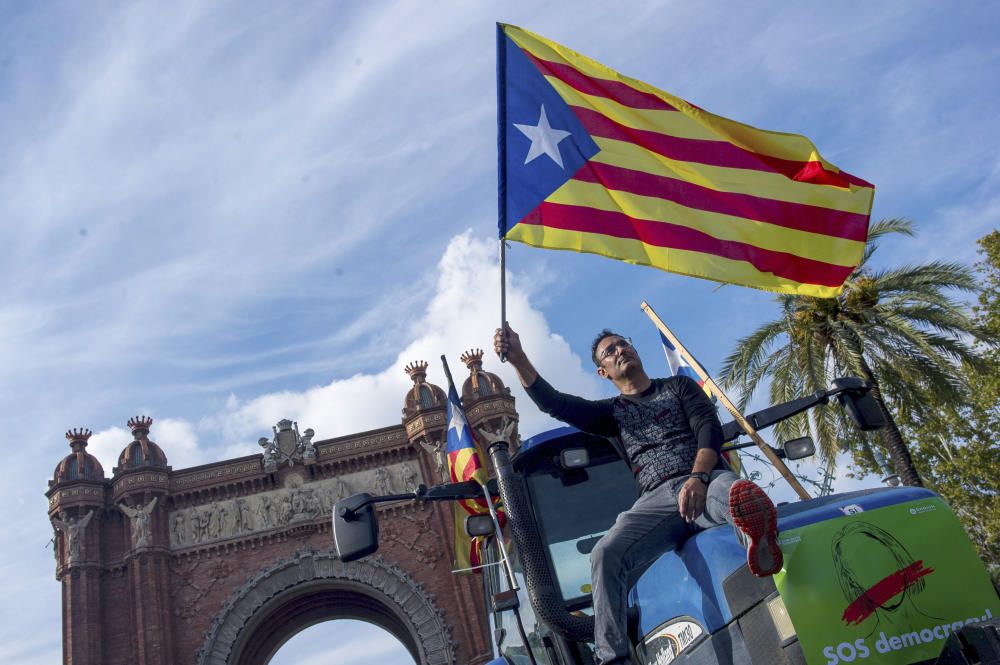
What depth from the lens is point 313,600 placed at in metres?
26.3

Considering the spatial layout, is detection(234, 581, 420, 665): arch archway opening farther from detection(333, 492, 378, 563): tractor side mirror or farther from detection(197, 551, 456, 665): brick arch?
detection(333, 492, 378, 563): tractor side mirror

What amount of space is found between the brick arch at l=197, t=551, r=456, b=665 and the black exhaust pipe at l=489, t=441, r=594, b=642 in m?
20.5

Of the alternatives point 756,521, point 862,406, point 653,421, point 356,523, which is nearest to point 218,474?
point 356,523

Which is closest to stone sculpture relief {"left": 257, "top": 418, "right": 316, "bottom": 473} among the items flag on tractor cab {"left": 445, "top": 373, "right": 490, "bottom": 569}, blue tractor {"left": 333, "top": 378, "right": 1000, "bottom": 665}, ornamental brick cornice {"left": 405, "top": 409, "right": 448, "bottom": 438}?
ornamental brick cornice {"left": 405, "top": 409, "right": 448, "bottom": 438}

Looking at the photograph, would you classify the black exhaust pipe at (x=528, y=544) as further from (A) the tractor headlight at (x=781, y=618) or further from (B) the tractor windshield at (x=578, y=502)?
(A) the tractor headlight at (x=781, y=618)

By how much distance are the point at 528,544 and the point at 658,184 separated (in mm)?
2383

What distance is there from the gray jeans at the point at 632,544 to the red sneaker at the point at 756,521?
0.40 metres

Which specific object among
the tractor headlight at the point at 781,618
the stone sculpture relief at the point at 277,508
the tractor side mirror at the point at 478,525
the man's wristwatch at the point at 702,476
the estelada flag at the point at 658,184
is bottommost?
the tractor headlight at the point at 781,618

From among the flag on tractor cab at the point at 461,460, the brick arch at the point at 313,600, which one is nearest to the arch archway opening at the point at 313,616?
the brick arch at the point at 313,600

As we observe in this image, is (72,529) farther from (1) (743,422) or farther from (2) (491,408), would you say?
(1) (743,422)

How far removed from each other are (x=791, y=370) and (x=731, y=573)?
467 inches

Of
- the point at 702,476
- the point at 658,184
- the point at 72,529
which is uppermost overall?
the point at 72,529

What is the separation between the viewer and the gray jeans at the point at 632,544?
3.26m

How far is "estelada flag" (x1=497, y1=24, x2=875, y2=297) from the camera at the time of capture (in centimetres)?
506
